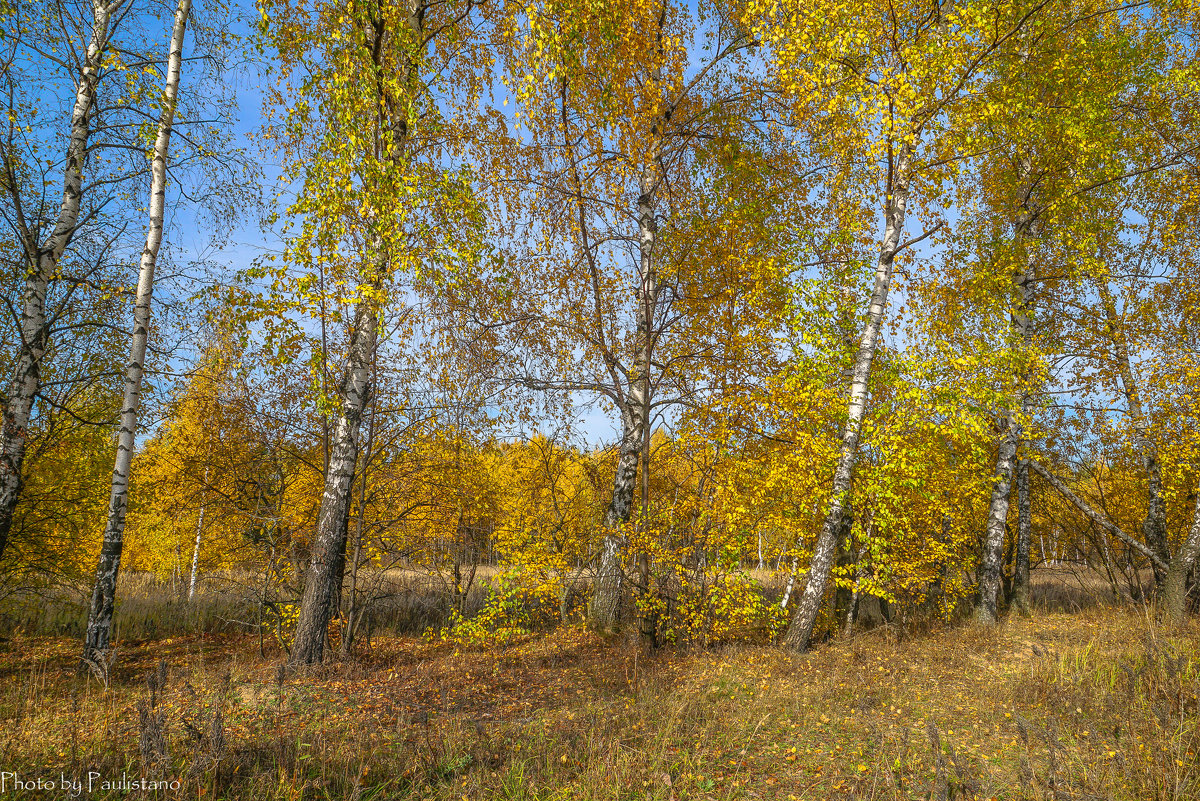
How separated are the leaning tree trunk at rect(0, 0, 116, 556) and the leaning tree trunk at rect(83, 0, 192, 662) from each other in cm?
73

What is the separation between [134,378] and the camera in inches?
272

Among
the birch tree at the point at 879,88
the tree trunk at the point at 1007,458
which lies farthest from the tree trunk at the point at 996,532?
the birch tree at the point at 879,88

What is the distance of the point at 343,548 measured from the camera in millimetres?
7078

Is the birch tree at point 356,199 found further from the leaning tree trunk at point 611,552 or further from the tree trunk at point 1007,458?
the tree trunk at point 1007,458

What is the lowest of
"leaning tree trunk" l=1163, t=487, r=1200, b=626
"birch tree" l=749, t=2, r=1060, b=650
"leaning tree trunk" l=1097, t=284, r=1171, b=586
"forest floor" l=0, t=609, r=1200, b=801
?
"forest floor" l=0, t=609, r=1200, b=801

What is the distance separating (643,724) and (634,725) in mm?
99

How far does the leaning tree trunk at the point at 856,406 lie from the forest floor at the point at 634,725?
57cm

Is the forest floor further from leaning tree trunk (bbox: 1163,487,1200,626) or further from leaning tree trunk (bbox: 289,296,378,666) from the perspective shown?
leaning tree trunk (bbox: 1163,487,1200,626)

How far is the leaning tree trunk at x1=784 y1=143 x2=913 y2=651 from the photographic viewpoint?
7438 millimetres

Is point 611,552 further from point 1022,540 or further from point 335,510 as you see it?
point 1022,540

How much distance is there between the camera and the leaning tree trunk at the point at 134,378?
261 inches

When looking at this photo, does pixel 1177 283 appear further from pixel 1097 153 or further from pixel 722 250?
pixel 722 250

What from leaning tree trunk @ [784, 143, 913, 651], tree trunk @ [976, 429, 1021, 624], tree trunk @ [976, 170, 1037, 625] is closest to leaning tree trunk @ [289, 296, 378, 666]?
leaning tree trunk @ [784, 143, 913, 651]

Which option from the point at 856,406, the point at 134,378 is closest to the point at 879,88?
the point at 856,406
